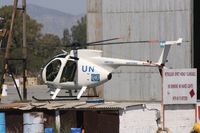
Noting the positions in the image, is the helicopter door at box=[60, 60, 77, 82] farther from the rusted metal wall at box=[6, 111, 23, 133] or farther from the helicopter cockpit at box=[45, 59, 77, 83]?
the rusted metal wall at box=[6, 111, 23, 133]

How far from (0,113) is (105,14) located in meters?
13.1

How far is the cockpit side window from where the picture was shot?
22.9 metres

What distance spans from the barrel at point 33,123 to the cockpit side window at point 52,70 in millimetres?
7466

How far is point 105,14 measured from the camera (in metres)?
28.1

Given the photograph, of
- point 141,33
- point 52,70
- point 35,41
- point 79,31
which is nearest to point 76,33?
point 79,31

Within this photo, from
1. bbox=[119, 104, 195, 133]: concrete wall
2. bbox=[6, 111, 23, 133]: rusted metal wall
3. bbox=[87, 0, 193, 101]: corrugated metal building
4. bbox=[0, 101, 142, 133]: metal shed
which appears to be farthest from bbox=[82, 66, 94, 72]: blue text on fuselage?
bbox=[119, 104, 195, 133]: concrete wall

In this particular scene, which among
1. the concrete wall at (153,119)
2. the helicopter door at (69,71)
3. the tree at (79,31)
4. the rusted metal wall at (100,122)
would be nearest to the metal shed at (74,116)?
the rusted metal wall at (100,122)

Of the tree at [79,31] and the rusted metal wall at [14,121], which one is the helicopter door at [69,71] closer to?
the rusted metal wall at [14,121]

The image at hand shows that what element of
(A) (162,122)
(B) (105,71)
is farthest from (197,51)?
(A) (162,122)

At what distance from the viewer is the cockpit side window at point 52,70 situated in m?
22.9

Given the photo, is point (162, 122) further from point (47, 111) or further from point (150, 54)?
point (150, 54)

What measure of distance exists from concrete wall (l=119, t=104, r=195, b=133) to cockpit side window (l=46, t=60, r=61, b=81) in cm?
807

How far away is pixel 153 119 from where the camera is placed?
15.2 metres

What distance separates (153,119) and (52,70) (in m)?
8.45
